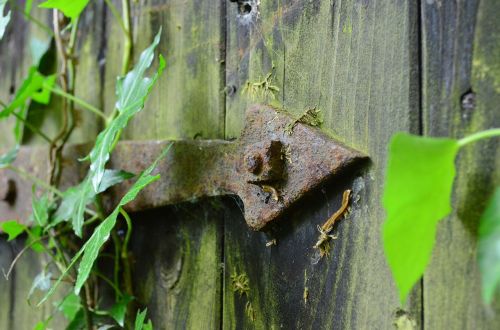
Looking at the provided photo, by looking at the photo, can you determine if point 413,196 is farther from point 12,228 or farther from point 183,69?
point 12,228

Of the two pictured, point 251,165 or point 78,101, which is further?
point 78,101

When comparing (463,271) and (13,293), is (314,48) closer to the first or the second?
(463,271)

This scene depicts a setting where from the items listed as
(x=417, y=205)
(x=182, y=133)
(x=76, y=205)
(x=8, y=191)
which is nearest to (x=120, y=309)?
(x=76, y=205)

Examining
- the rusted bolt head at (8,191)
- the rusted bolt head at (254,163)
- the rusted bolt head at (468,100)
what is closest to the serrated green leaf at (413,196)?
the rusted bolt head at (468,100)

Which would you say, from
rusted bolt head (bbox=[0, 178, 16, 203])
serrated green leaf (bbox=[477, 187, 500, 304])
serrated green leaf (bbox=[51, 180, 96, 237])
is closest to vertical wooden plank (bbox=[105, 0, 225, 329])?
serrated green leaf (bbox=[51, 180, 96, 237])

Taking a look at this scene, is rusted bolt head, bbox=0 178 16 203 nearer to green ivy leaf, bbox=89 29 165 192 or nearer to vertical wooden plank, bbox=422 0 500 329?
green ivy leaf, bbox=89 29 165 192

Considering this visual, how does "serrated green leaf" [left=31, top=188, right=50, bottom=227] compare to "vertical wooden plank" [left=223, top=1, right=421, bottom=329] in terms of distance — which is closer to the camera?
"vertical wooden plank" [left=223, top=1, right=421, bottom=329]
